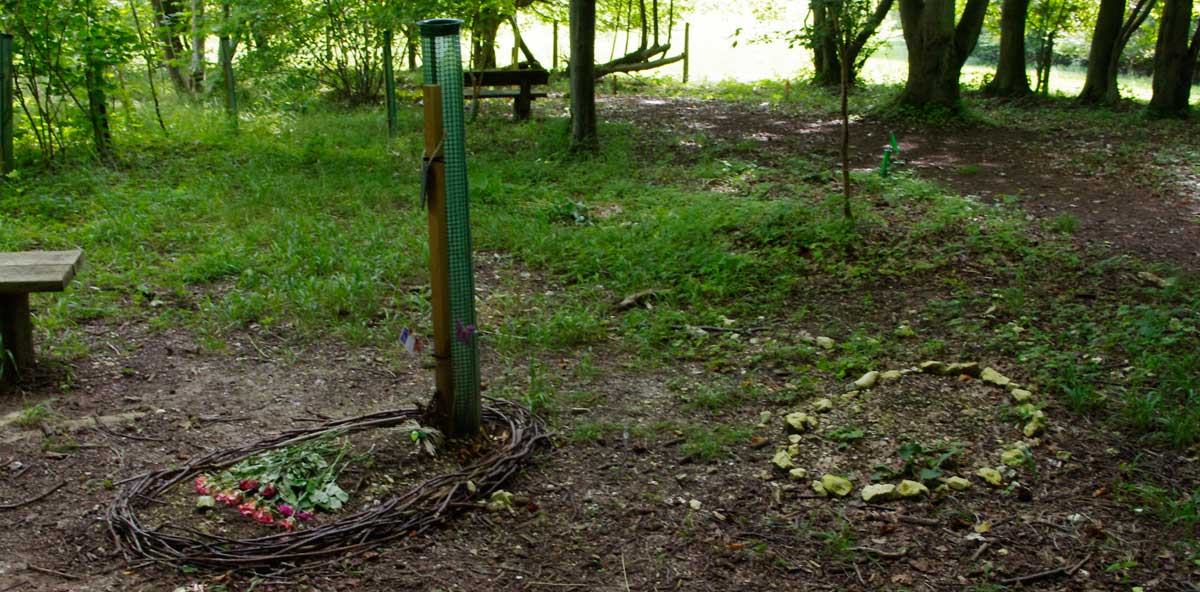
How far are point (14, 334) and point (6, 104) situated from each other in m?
4.48

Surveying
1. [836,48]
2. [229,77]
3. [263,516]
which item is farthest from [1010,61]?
[263,516]

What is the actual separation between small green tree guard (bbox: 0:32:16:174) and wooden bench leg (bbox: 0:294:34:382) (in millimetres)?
4294

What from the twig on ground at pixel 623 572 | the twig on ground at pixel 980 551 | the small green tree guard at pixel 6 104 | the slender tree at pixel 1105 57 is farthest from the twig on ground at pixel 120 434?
the slender tree at pixel 1105 57

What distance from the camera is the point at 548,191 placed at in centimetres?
810

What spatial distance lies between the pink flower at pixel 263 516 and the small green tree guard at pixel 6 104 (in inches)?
241

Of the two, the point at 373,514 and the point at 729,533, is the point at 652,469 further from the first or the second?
the point at 373,514

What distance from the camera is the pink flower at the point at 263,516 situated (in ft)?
10.2

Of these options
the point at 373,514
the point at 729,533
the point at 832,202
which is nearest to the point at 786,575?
the point at 729,533

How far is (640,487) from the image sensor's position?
351 centimetres

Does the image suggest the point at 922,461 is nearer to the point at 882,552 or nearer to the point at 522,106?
the point at 882,552

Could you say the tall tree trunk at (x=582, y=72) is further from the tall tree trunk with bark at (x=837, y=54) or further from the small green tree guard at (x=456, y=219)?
the small green tree guard at (x=456, y=219)

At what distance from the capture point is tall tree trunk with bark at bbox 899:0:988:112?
38.6ft

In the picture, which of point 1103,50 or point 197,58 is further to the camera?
point 1103,50

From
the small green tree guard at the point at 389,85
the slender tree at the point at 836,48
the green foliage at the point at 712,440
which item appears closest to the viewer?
the green foliage at the point at 712,440
